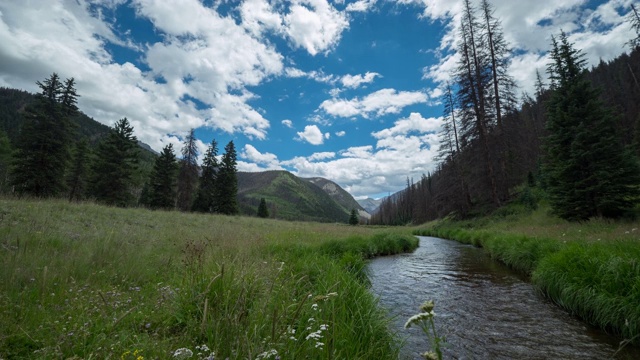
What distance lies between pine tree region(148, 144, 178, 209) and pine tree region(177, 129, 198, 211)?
2728mm

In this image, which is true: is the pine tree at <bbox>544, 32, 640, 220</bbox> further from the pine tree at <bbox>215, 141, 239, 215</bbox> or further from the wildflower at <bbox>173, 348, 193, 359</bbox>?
the pine tree at <bbox>215, 141, 239, 215</bbox>

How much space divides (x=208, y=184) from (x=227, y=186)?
332 centimetres

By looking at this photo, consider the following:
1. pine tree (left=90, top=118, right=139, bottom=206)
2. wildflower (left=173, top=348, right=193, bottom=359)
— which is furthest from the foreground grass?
pine tree (left=90, top=118, right=139, bottom=206)

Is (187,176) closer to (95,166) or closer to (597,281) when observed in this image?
(95,166)

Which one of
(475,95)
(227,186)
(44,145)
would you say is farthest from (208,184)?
(475,95)

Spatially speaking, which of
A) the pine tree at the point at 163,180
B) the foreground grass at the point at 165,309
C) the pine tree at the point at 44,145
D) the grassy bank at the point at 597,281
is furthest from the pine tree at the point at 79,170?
the grassy bank at the point at 597,281

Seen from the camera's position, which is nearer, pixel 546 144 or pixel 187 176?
pixel 546 144

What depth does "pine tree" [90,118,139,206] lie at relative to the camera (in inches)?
1230

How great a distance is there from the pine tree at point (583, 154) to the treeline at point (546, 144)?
0.13ft

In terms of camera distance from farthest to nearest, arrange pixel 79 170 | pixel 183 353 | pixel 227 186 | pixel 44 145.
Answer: pixel 227 186
pixel 79 170
pixel 44 145
pixel 183 353

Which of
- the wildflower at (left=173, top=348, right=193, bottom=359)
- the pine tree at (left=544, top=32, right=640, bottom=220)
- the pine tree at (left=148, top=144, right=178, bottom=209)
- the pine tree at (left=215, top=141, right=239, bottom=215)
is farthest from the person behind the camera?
the pine tree at (left=215, top=141, right=239, bottom=215)

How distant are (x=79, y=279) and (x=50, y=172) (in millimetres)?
28387

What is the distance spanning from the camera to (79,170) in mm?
36125

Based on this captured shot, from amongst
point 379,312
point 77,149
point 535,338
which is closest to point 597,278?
point 535,338
